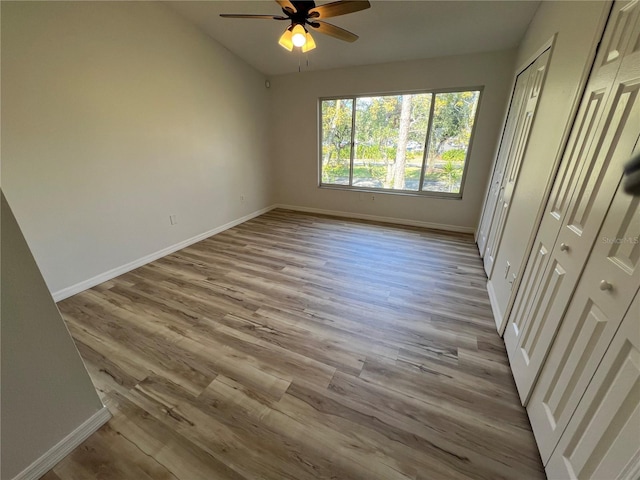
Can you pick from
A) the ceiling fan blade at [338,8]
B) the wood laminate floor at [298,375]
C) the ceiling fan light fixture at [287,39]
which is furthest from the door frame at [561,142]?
the ceiling fan light fixture at [287,39]

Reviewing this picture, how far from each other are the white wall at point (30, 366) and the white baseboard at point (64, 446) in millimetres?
21

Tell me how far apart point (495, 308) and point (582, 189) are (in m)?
1.29

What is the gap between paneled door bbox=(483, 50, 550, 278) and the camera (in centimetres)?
190

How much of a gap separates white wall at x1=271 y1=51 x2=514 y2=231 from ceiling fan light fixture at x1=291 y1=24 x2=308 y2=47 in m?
2.09

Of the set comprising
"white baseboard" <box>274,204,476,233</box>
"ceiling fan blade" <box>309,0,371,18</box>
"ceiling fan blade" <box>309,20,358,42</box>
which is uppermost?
"ceiling fan blade" <box>309,0,371,18</box>

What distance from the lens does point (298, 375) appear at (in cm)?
155

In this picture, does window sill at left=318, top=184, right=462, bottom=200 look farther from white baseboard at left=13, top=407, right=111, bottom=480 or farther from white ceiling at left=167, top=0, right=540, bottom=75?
white baseboard at left=13, top=407, right=111, bottom=480

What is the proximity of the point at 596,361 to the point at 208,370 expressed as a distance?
73.7 inches

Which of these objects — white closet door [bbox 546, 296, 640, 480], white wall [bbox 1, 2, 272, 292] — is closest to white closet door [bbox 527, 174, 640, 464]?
white closet door [bbox 546, 296, 640, 480]

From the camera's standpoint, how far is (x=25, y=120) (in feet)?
6.26

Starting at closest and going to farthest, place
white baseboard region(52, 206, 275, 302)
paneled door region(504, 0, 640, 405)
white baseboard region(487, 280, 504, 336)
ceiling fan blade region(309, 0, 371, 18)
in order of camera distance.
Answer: paneled door region(504, 0, 640, 405) < ceiling fan blade region(309, 0, 371, 18) < white baseboard region(487, 280, 504, 336) < white baseboard region(52, 206, 275, 302)

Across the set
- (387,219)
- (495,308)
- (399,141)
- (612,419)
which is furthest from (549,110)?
(387,219)

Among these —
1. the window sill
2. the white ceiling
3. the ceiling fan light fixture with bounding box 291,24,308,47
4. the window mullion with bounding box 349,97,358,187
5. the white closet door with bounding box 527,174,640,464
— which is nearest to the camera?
the white closet door with bounding box 527,174,640,464

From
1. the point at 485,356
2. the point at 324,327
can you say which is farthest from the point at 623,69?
the point at 324,327
